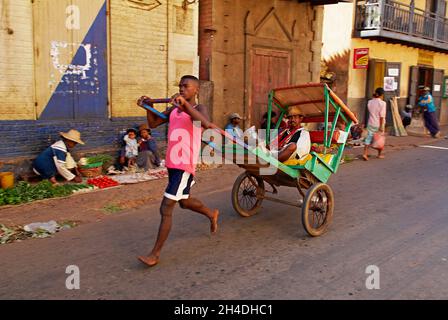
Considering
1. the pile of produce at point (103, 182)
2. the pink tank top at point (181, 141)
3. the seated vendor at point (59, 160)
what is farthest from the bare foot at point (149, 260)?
the seated vendor at point (59, 160)

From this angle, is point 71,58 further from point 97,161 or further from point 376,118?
point 376,118

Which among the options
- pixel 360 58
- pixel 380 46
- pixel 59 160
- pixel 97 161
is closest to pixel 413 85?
pixel 380 46

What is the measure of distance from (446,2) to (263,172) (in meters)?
21.4

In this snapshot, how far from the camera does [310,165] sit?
15.9 ft

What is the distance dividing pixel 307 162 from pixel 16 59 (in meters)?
4.98

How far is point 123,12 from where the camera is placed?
8297 millimetres

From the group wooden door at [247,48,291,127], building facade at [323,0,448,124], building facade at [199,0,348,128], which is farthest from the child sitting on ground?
building facade at [323,0,448,124]

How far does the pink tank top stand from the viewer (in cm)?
392

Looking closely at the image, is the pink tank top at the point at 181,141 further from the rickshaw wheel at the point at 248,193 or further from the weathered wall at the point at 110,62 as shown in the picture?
the weathered wall at the point at 110,62

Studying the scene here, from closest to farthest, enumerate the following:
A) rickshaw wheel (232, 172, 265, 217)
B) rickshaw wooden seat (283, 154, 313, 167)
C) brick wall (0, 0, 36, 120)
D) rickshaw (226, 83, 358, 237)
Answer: rickshaw (226, 83, 358, 237) → rickshaw wooden seat (283, 154, 313, 167) → rickshaw wheel (232, 172, 265, 217) → brick wall (0, 0, 36, 120)

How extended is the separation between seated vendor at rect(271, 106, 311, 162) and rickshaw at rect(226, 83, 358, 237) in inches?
3.6

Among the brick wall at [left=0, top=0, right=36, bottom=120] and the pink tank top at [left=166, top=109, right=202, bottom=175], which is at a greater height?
the brick wall at [left=0, top=0, right=36, bottom=120]

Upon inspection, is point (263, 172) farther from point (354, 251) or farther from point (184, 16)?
point (184, 16)

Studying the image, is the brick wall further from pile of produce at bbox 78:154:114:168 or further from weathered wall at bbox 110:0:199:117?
weathered wall at bbox 110:0:199:117
